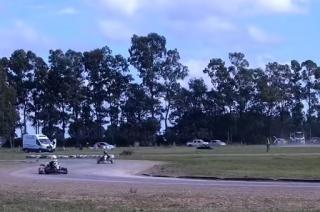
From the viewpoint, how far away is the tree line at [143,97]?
151 meters

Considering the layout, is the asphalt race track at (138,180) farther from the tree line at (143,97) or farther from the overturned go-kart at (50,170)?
the tree line at (143,97)

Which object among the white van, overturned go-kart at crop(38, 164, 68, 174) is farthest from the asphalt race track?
the white van

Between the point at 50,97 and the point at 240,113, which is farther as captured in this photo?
the point at 240,113

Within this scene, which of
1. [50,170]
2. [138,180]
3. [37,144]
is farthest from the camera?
[37,144]

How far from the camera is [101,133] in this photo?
160 meters

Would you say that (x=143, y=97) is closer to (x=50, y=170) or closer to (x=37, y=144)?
(x=37, y=144)

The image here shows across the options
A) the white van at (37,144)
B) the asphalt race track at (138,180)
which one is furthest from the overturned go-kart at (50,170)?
the white van at (37,144)

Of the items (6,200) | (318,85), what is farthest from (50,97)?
(6,200)

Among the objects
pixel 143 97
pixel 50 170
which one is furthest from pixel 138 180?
pixel 143 97

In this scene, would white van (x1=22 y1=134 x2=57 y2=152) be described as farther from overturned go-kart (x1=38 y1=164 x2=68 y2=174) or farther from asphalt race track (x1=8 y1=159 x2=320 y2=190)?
overturned go-kart (x1=38 y1=164 x2=68 y2=174)

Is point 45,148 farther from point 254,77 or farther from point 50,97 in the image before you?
point 254,77

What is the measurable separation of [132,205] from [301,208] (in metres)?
4.63

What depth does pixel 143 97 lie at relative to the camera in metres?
155

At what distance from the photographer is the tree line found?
151m
